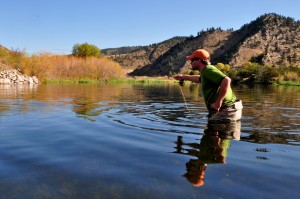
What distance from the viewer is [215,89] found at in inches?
313

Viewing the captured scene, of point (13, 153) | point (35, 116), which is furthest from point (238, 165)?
point (35, 116)

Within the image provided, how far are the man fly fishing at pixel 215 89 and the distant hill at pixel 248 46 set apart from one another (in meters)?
91.6

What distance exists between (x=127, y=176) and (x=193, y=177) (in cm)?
81

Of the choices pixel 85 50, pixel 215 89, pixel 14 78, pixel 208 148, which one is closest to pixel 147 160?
pixel 208 148

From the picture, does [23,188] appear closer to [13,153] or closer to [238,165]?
[13,153]

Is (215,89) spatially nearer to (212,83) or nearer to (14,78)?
(212,83)

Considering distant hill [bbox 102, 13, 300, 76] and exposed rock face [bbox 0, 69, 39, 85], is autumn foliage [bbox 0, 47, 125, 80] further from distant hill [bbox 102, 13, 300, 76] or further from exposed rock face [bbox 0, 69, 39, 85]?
distant hill [bbox 102, 13, 300, 76]

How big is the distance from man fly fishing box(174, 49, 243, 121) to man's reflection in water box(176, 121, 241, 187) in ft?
0.92

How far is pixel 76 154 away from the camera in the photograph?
5324mm

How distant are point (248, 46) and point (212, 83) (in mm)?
124955

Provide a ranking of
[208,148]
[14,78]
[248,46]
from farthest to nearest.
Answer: [248,46] < [14,78] < [208,148]

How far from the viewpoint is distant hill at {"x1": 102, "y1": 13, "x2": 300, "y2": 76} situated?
357 ft

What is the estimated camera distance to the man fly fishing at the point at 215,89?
7.64 metres

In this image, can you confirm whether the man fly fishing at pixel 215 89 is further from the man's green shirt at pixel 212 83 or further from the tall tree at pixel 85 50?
the tall tree at pixel 85 50
